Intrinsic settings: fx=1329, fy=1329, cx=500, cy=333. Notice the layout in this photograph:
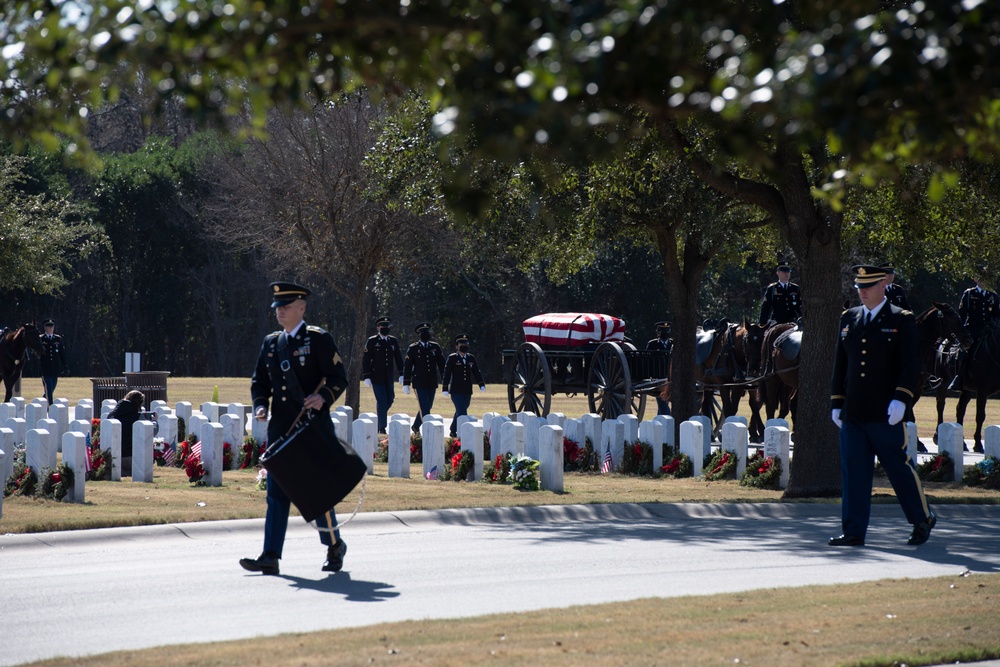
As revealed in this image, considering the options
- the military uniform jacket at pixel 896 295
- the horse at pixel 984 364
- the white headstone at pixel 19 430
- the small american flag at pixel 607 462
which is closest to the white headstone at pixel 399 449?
the small american flag at pixel 607 462

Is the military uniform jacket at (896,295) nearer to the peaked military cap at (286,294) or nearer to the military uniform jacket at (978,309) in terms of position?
the military uniform jacket at (978,309)

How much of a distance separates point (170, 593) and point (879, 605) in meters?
4.21

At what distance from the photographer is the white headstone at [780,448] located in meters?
14.7

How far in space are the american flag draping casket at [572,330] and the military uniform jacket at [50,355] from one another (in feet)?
37.0

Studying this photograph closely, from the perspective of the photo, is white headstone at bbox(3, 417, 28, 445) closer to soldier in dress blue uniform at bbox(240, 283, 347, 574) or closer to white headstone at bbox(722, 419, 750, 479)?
soldier in dress blue uniform at bbox(240, 283, 347, 574)

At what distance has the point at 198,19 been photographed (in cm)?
458

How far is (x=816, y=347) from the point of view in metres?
13.7

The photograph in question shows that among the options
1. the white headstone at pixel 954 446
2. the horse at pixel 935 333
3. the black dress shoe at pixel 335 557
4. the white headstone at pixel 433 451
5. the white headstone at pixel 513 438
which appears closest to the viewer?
the black dress shoe at pixel 335 557

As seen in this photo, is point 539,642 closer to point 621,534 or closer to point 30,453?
point 621,534

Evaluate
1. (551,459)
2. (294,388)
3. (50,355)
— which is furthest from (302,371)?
(50,355)

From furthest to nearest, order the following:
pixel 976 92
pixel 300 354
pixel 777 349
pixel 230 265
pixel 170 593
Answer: pixel 230 265, pixel 777 349, pixel 300 354, pixel 170 593, pixel 976 92

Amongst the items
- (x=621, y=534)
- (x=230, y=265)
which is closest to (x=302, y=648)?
(x=621, y=534)

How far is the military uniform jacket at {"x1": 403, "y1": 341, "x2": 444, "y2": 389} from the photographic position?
21953 millimetres

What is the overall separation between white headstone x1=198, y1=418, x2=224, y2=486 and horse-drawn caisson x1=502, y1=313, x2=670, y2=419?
805cm
